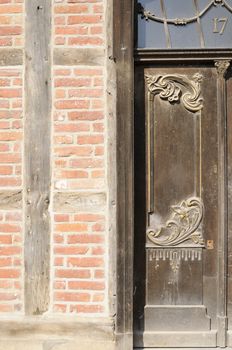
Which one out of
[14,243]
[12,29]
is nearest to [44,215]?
[14,243]

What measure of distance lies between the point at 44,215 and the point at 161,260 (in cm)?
102

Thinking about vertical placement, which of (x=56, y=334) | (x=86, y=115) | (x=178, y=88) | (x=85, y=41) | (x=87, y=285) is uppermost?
(x=85, y=41)

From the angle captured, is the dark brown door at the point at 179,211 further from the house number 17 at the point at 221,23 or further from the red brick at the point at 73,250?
the red brick at the point at 73,250

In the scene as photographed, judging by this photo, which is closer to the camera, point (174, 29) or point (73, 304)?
Answer: point (73, 304)

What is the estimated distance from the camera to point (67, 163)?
3.85 metres

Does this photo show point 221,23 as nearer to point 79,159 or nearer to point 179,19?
point 179,19

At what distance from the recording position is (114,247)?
384cm

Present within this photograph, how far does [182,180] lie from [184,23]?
127 centimetres

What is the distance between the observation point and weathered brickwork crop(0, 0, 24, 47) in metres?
3.89

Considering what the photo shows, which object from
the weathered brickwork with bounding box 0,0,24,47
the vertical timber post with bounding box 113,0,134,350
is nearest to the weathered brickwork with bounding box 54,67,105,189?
the vertical timber post with bounding box 113,0,134,350

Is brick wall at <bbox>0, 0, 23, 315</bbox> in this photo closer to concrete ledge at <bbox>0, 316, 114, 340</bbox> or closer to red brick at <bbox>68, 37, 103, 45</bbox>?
concrete ledge at <bbox>0, 316, 114, 340</bbox>

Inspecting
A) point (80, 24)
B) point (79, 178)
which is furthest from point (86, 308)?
point (80, 24)

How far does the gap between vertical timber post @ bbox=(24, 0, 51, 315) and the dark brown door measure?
73 centimetres

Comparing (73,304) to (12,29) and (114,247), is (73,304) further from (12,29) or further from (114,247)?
(12,29)
